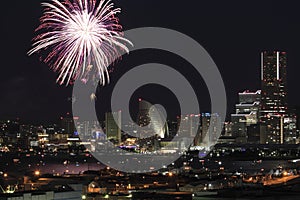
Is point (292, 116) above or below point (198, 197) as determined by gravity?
above

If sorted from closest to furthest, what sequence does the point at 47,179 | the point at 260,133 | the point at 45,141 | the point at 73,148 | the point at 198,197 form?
the point at 198,197
the point at 47,179
the point at 73,148
the point at 260,133
the point at 45,141

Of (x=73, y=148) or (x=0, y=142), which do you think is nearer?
(x=73, y=148)

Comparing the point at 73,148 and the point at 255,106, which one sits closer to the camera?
the point at 73,148

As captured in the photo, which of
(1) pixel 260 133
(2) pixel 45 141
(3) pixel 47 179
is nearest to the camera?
(3) pixel 47 179

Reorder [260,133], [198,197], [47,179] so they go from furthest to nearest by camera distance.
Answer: [260,133], [47,179], [198,197]

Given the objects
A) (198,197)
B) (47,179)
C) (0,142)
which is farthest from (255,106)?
(198,197)

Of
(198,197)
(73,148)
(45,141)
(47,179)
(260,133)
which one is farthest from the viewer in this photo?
(45,141)

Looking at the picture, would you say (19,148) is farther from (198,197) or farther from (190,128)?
(198,197)

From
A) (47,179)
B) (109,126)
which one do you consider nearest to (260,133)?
(109,126)

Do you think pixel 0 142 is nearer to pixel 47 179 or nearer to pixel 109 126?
pixel 109 126
